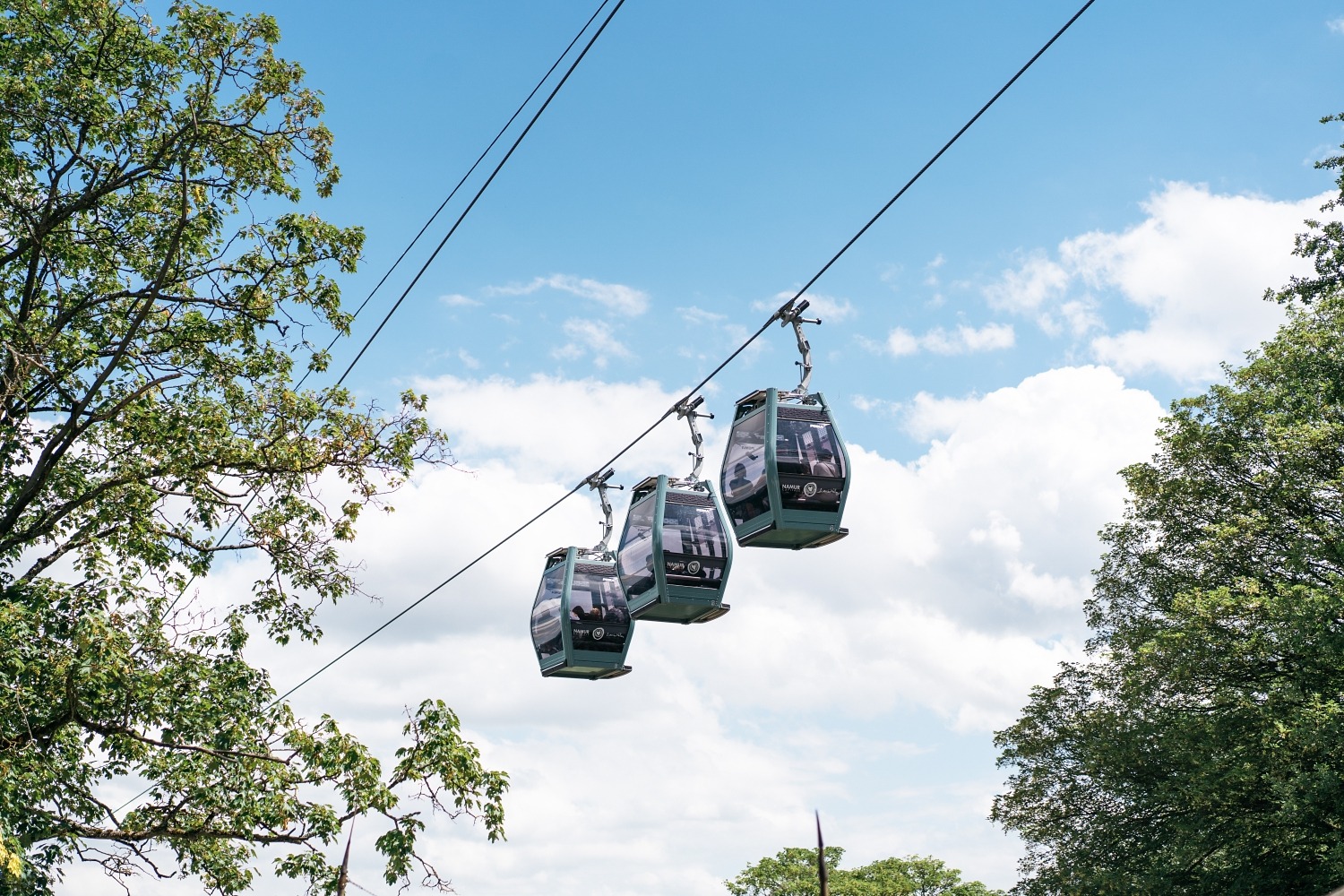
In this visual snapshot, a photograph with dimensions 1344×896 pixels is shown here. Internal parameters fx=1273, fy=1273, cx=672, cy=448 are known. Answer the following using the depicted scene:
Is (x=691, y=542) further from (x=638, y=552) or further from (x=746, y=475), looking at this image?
(x=746, y=475)

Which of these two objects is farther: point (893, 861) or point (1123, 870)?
point (893, 861)

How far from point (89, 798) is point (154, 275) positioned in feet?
22.0

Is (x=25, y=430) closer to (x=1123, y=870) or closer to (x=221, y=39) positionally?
(x=221, y=39)

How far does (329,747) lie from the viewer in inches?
631

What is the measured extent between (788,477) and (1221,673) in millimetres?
17528

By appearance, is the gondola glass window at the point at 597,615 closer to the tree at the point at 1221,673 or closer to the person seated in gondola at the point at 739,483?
the person seated in gondola at the point at 739,483

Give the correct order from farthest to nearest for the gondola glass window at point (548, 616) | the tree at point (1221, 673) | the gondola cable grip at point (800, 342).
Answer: the tree at point (1221, 673), the gondola glass window at point (548, 616), the gondola cable grip at point (800, 342)

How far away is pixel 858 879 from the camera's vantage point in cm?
6200

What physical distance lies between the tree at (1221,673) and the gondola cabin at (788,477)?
524 inches

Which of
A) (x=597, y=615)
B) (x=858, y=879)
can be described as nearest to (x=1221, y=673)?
(x=597, y=615)

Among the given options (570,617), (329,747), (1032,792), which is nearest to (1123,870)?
(1032,792)

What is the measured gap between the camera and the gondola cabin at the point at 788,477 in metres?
13.9

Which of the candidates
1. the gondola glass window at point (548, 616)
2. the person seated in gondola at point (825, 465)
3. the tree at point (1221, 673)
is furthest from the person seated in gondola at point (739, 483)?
the tree at point (1221, 673)

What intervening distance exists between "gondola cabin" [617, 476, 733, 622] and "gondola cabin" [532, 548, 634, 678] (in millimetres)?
2200
